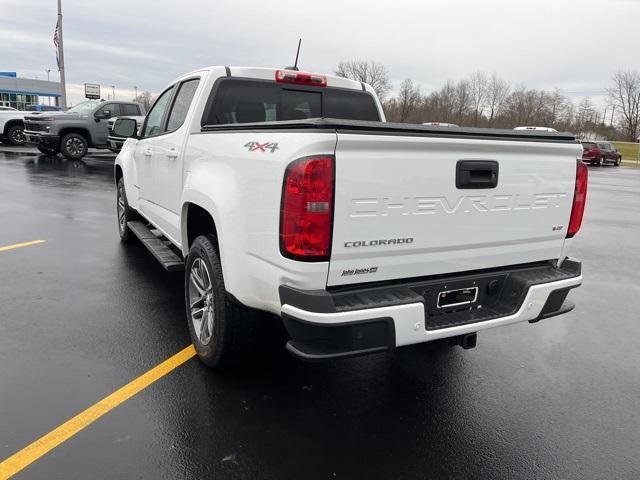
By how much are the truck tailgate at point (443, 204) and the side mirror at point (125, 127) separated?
13.4ft

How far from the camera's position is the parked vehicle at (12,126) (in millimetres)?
21531

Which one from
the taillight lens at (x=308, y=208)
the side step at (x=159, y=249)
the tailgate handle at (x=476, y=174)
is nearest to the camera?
the taillight lens at (x=308, y=208)

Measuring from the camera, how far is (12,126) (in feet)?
72.6

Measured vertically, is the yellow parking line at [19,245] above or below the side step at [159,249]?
below

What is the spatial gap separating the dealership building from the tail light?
92.3m

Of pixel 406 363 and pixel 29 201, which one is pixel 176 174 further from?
pixel 29 201

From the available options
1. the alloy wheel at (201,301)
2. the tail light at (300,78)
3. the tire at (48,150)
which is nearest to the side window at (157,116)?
the tail light at (300,78)

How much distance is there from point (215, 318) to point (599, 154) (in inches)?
1494

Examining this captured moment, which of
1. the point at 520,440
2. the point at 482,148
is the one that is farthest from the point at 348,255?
the point at 520,440

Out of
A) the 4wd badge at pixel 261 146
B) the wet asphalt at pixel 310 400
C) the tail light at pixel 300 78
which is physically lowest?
the wet asphalt at pixel 310 400

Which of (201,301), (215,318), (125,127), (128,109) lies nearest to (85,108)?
(128,109)

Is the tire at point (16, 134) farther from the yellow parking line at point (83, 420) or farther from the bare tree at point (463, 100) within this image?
the bare tree at point (463, 100)

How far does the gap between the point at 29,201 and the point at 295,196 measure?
8952 millimetres

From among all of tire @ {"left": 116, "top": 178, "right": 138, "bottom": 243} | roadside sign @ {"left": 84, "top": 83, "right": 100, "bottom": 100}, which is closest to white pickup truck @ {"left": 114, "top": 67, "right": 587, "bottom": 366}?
tire @ {"left": 116, "top": 178, "right": 138, "bottom": 243}
